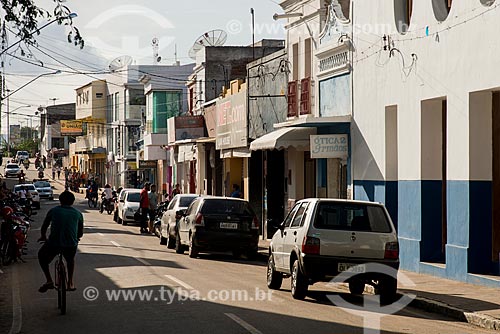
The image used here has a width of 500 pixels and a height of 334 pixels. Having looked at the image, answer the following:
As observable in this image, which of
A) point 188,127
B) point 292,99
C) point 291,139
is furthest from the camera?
point 188,127

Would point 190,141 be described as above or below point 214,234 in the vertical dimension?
above

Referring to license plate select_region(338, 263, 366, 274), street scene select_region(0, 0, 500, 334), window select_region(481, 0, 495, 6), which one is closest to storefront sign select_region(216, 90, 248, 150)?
street scene select_region(0, 0, 500, 334)

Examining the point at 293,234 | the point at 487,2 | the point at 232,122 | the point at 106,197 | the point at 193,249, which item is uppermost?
the point at 487,2

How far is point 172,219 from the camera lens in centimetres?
2930

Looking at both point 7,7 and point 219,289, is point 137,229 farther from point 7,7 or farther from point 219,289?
point 7,7

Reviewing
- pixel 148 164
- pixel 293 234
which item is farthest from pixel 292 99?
pixel 148 164

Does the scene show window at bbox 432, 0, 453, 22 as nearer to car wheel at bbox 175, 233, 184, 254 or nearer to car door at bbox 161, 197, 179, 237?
car wheel at bbox 175, 233, 184, 254

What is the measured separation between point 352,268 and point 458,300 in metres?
1.80

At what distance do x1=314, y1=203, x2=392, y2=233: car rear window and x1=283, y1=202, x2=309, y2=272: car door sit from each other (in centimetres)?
50

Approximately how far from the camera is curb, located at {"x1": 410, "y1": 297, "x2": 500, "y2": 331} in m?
13.3

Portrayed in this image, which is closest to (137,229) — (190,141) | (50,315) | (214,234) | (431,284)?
(190,141)

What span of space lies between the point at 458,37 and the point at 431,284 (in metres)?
4.75

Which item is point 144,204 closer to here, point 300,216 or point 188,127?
point 188,127

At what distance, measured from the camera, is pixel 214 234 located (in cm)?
2462
